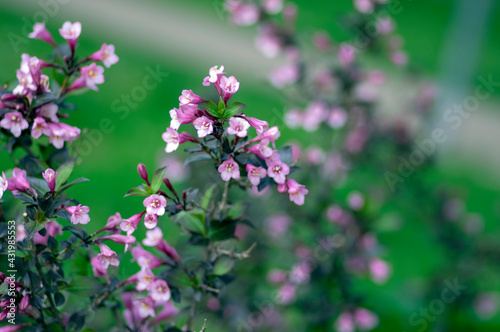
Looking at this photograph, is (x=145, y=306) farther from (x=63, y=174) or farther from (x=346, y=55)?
(x=346, y=55)

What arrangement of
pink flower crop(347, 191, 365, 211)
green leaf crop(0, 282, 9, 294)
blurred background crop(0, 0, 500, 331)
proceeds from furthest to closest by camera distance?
blurred background crop(0, 0, 500, 331) < pink flower crop(347, 191, 365, 211) < green leaf crop(0, 282, 9, 294)

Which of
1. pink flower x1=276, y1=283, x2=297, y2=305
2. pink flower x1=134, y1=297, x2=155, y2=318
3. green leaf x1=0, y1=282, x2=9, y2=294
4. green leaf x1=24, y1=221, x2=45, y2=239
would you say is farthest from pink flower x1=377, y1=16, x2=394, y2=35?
green leaf x1=0, y1=282, x2=9, y2=294

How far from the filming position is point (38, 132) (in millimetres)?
1511

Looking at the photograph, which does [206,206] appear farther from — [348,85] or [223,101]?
[348,85]

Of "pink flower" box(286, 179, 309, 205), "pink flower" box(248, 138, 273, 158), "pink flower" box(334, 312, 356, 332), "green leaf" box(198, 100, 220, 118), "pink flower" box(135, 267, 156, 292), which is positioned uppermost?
"green leaf" box(198, 100, 220, 118)

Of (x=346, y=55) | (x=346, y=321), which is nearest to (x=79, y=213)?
(x=346, y=321)

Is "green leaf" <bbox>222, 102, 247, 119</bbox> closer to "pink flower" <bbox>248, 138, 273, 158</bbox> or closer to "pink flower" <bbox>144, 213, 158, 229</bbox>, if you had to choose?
"pink flower" <bbox>248, 138, 273, 158</bbox>

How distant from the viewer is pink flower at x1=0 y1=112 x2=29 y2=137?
148 cm

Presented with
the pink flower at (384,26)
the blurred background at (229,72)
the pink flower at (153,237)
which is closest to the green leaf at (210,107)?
the pink flower at (153,237)

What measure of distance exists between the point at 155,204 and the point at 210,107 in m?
0.29

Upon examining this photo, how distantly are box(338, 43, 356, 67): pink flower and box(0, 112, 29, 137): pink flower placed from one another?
1.66 meters

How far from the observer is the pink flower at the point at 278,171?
1424 millimetres

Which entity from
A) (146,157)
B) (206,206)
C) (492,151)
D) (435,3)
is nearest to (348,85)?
(206,206)

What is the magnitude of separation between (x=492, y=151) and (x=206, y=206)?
5.38 meters
